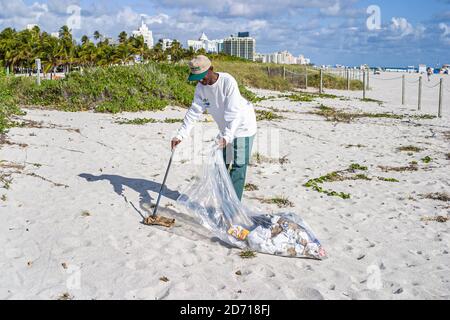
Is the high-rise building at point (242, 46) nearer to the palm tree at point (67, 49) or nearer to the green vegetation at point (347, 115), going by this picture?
the palm tree at point (67, 49)

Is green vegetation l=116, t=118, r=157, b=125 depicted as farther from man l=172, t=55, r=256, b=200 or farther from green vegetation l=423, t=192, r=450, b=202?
Result: green vegetation l=423, t=192, r=450, b=202

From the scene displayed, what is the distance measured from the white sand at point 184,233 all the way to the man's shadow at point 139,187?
1 cm

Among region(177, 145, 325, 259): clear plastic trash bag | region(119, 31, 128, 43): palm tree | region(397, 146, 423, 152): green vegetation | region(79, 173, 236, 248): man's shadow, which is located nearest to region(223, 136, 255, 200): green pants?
region(177, 145, 325, 259): clear plastic trash bag

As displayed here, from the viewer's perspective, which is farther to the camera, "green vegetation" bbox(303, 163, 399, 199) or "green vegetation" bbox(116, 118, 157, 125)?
"green vegetation" bbox(116, 118, 157, 125)

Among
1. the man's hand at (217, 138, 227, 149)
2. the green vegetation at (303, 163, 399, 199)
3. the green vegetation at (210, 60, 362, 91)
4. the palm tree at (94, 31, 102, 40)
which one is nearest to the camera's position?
the man's hand at (217, 138, 227, 149)

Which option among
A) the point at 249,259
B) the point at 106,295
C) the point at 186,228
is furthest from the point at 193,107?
the point at 106,295

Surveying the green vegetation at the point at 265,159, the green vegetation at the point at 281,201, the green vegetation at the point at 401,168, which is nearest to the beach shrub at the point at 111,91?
the green vegetation at the point at 265,159

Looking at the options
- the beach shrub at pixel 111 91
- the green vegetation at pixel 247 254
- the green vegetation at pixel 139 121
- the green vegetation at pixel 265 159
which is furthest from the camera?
the beach shrub at pixel 111 91

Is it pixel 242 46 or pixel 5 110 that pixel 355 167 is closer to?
pixel 5 110

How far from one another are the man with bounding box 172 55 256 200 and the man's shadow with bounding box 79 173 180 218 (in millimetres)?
1087

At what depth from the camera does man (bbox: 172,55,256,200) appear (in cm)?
437

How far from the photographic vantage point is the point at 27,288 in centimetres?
346

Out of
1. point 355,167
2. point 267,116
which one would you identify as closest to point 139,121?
point 267,116

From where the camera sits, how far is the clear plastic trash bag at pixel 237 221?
4.11 metres
